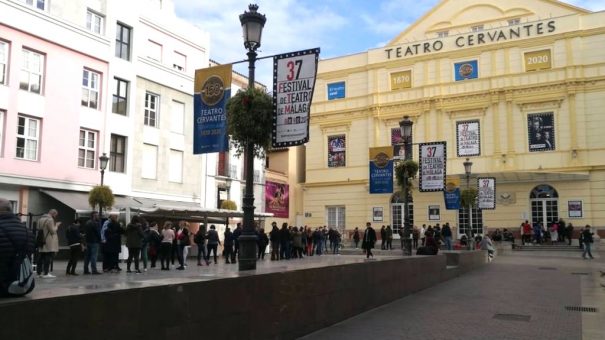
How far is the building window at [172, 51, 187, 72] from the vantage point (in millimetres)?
31875

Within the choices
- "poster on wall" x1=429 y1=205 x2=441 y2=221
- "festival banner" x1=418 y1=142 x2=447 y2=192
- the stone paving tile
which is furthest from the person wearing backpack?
"poster on wall" x1=429 y1=205 x2=441 y2=221

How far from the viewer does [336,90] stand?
44781 millimetres

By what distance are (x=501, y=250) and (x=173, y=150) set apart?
19.3 m

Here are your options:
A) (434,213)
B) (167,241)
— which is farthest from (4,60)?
(434,213)

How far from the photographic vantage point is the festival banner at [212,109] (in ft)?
35.7

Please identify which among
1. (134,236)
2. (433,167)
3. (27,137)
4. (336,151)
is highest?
(336,151)

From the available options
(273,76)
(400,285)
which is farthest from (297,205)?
(273,76)

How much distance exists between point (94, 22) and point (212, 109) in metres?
18.8

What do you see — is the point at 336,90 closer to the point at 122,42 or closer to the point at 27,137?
the point at 122,42

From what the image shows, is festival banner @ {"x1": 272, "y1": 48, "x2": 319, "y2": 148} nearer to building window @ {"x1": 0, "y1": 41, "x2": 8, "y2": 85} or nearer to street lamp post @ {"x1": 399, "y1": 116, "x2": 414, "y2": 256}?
street lamp post @ {"x1": 399, "y1": 116, "x2": 414, "y2": 256}

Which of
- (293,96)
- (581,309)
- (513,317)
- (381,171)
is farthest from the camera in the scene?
(381,171)

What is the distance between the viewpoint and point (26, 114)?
925 inches

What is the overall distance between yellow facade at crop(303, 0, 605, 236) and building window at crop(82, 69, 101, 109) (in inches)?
841

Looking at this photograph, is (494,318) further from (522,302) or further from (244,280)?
(244,280)
